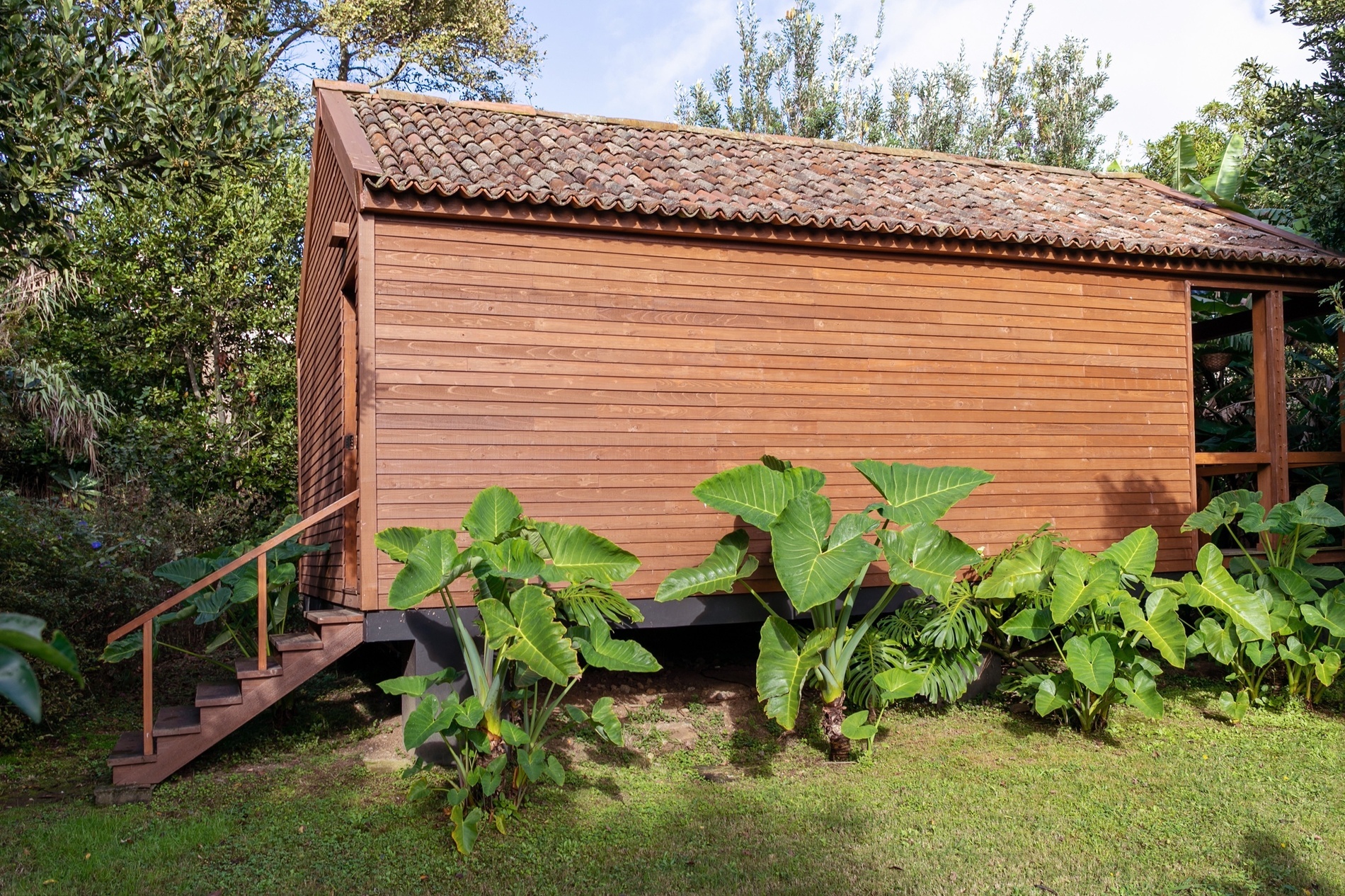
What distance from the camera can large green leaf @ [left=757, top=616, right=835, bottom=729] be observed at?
6250 millimetres

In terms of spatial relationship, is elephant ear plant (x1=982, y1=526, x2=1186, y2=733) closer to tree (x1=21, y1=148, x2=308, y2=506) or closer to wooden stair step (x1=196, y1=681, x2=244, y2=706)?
wooden stair step (x1=196, y1=681, x2=244, y2=706)

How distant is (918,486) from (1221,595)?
96.4 inches

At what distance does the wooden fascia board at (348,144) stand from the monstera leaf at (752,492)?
305 centimetres

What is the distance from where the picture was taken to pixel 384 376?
22.3 feet

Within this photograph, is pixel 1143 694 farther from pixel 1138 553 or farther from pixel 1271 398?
pixel 1271 398

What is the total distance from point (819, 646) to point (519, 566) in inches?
83.0

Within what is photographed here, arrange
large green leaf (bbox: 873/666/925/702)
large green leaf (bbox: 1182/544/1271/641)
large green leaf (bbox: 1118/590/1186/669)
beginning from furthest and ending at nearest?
large green leaf (bbox: 1182/544/1271/641) → large green leaf (bbox: 1118/590/1186/669) → large green leaf (bbox: 873/666/925/702)

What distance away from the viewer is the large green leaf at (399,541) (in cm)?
586

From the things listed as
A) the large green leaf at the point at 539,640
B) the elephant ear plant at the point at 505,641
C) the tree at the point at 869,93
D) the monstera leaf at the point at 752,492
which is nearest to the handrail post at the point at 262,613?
the elephant ear plant at the point at 505,641

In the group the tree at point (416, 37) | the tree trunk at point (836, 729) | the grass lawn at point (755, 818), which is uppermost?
the tree at point (416, 37)

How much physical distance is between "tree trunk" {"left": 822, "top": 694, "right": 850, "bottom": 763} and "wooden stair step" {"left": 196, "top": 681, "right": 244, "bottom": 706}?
12.7 ft

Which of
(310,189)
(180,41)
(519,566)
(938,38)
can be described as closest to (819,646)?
(519,566)

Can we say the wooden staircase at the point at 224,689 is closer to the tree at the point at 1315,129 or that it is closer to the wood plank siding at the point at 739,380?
the wood plank siding at the point at 739,380

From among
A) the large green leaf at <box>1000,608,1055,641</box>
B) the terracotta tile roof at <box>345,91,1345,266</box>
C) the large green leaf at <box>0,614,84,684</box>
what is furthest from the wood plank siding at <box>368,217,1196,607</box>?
the large green leaf at <box>0,614,84,684</box>
